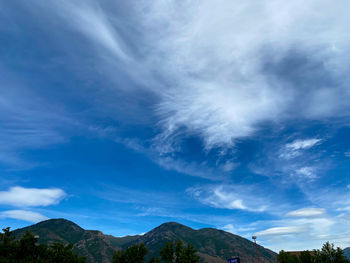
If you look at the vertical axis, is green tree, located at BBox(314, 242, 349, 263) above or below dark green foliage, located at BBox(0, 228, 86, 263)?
above

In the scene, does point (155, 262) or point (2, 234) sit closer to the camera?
point (155, 262)

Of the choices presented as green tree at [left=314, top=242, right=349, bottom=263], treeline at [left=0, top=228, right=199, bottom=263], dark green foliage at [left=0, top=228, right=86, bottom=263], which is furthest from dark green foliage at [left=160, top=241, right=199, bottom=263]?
green tree at [left=314, top=242, right=349, bottom=263]

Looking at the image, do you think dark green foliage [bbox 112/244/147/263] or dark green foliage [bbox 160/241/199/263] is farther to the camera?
dark green foliage [bbox 112/244/147/263]

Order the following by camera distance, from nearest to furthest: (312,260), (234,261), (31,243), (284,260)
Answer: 1. (234,261)
2. (312,260)
3. (31,243)
4. (284,260)

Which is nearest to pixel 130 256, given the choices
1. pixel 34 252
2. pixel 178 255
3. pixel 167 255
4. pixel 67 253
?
pixel 167 255

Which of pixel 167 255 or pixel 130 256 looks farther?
pixel 130 256

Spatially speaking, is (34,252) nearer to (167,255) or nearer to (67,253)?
(67,253)

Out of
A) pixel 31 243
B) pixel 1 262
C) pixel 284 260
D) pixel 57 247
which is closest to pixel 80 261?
pixel 57 247

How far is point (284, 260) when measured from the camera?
63594mm

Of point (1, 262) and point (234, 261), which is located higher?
point (234, 261)

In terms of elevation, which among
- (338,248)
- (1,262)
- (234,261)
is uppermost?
(338,248)

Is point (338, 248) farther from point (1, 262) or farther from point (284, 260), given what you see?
point (1, 262)

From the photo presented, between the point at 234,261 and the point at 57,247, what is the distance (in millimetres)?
43913

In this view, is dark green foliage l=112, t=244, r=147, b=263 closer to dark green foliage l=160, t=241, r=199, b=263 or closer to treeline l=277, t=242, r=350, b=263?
dark green foliage l=160, t=241, r=199, b=263
